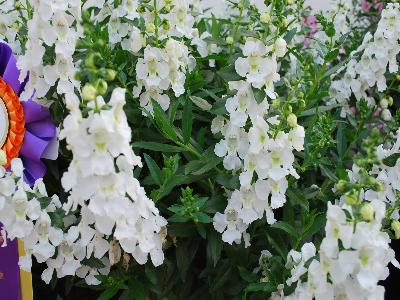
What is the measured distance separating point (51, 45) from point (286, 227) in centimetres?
60

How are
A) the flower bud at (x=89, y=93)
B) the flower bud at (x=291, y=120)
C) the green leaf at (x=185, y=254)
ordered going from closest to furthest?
the flower bud at (x=89, y=93), the flower bud at (x=291, y=120), the green leaf at (x=185, y=254)

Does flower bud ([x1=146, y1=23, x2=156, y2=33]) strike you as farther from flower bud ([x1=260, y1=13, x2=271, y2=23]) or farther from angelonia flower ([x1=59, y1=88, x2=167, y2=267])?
angelonia flower ([x1=59, y1=88, x2=167, y2=267])

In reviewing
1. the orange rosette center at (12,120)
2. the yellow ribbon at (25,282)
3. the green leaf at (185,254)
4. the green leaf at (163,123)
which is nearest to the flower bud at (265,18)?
the green leaf at (163,123)

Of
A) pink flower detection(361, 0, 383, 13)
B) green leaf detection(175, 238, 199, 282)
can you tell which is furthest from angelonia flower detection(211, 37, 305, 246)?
pink flower detection(361, 0, 383, 13)

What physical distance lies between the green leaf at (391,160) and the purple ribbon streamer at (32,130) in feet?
2.41

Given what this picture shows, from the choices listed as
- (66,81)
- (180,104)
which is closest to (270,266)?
(180,104)

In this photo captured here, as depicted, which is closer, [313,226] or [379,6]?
[313,226]

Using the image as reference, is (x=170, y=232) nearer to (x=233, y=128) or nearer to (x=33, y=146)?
(x=233, y=128)

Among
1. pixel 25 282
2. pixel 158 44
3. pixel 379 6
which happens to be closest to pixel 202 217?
pixel 158 44

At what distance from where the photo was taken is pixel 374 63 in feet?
5.73

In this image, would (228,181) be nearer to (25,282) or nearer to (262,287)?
(262,287)

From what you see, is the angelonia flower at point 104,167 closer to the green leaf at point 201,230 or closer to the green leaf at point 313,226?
the green leaf at point 201,230

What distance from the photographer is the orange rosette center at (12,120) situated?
159 centimetres

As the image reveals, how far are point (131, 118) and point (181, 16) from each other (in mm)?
254
